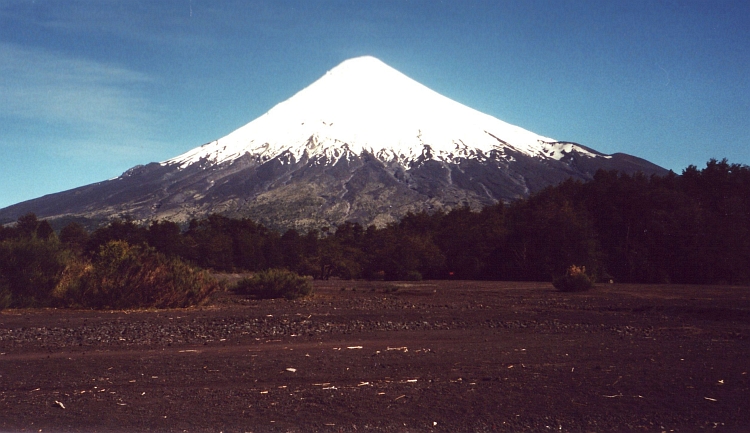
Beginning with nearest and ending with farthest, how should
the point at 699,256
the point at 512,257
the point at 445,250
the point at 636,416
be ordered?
the point at 636,416 → the point at 699,256 → the point at 512,257 → the point at 445,250

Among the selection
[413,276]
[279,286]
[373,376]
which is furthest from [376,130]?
[373,376]

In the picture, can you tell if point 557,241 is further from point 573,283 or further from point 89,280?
point 89,280

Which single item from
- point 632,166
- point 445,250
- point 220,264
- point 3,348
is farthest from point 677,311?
point 632,166

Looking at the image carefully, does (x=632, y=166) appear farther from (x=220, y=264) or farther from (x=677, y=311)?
(x=677, y=311)

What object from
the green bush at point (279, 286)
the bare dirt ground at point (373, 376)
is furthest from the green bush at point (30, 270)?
the green bush at point (279, 286)

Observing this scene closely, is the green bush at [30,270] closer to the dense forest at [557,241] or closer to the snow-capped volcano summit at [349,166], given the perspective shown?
the dense forest at [557,241]

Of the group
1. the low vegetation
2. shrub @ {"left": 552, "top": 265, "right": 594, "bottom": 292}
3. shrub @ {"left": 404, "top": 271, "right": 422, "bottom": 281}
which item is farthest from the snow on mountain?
the low vegetation
